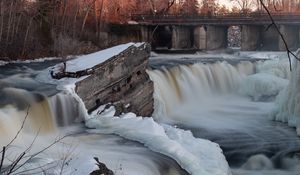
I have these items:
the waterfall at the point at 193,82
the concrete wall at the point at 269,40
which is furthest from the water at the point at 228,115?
the concrete wall at the point at 269,40

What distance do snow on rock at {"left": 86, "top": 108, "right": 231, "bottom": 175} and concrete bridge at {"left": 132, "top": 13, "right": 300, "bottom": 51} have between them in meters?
23.7

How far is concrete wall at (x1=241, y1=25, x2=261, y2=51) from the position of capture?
3584cm

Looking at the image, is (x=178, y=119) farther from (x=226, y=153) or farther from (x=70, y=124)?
(x=70, y=124)

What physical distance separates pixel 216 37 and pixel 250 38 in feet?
8.75

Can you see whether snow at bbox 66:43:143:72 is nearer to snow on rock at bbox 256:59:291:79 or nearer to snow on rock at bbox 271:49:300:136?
snow on rock at bbox 271:49:300:136

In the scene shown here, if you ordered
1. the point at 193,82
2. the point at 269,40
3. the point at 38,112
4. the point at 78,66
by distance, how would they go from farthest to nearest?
the point at 269,40 → the point at 193,82 → the point at 78,66 → the point at 38,112

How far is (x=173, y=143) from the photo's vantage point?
29.2ft

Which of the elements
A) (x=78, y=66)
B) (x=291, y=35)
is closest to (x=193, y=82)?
(x=78, y=66)

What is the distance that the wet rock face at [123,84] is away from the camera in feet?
42.8

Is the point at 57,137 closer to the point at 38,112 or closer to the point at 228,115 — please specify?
the point at 38,112

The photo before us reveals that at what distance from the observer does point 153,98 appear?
16.8 meters

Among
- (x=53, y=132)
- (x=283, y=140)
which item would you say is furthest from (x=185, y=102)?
(x=53, y=132)

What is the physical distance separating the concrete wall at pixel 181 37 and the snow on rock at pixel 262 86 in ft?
47.1

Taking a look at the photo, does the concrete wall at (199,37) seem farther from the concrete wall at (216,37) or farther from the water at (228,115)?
the water at (228,115)
